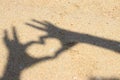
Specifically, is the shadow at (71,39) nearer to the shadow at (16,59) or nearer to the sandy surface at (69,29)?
the sandy surface at (69,29)

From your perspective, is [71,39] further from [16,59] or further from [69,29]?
[16,59]

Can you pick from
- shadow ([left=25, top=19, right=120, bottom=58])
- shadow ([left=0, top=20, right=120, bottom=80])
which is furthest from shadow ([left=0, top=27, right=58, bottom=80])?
shadow ([left=25, top=19, right=120, bottom=58])

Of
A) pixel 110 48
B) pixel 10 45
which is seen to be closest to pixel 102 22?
pixel 110 48

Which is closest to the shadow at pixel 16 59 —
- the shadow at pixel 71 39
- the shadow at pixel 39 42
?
the shadow at pixel 39 42

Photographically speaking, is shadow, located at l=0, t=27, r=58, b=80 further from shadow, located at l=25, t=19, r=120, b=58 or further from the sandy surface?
shadow, located at l=25, t=19, r=120, b=58

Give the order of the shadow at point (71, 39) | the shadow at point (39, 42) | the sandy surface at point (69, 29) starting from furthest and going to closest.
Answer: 1. the shadow at point (71, 39)
2. the shadow at point (39, 42)
3. the sandy surface at point (69, 29)

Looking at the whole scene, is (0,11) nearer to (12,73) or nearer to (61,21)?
(61,21)

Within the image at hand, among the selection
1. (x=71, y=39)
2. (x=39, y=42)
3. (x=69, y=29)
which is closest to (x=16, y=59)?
(x=39, y=42)
